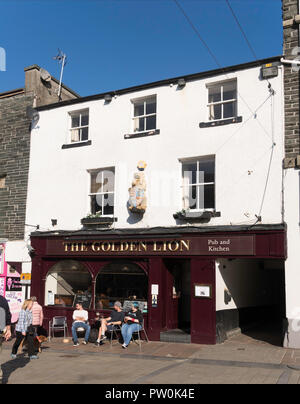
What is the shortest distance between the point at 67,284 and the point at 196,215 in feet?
19.1

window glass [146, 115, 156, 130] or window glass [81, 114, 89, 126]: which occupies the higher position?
window glass [81, 114, 89, 126]

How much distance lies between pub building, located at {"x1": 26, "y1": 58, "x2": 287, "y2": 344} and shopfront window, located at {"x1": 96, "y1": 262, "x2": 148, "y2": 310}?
0.04 meters

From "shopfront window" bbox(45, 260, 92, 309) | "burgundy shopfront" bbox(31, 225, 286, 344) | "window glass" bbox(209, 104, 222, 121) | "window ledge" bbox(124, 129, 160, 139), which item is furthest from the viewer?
"shopfront window" bbox(45, 260, 92, 309)

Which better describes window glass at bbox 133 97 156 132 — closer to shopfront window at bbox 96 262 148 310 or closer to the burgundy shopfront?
the burgundy shopfront

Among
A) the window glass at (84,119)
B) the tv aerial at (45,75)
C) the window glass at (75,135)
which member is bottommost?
the window glass at (75,135)

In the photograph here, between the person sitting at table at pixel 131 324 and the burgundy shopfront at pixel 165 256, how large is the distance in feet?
2.45

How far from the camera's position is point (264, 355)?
10969 mm

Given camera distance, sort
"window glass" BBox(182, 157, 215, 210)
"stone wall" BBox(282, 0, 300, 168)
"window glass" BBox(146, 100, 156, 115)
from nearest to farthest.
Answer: "stone wall" BBox(282, 0, 300, 168), "window glass" BBox(182, 157, 215, 210), "window glass" BBox(146, 100, 156, 115)

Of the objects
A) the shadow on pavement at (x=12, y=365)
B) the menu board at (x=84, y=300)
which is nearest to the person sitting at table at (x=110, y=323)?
the menu board at (x=84, y=300)

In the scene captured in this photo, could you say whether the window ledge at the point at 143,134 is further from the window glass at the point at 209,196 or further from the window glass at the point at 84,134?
the window glass at the point at 209,196

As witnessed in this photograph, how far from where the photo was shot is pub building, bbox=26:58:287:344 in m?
12.8

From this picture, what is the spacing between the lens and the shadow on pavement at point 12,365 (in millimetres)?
9219

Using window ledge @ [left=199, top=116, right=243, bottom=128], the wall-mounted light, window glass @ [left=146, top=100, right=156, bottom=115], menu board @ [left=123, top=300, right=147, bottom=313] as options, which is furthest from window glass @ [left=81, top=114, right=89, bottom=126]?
menu board @ [left=123, top=300, right=147, bottom=313]
